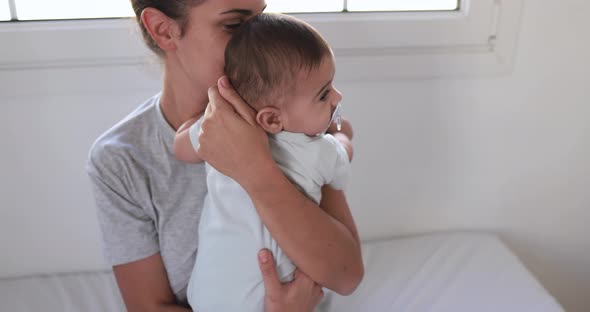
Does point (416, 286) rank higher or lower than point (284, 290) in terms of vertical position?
lower

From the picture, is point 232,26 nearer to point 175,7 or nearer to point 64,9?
point 175,7

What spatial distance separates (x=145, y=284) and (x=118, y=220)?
0.14 meters

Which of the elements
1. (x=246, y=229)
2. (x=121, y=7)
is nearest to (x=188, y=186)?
(x=246, y=229)

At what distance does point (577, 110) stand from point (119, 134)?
1.27 metres

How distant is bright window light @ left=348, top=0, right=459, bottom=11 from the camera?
1.51 metres

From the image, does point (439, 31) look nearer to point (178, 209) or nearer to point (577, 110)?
point (577, 110)

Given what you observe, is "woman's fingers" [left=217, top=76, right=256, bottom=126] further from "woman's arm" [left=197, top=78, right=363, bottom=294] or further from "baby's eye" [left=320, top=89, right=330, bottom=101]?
"baby's eye" [left=320, top=89, right=330, bottom=101]

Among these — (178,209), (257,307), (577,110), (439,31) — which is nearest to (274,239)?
(257,307)

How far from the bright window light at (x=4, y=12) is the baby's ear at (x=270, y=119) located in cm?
88

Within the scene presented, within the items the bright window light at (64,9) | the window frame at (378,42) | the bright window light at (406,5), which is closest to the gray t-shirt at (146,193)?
the window frame at (378,42)

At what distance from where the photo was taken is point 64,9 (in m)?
1.44

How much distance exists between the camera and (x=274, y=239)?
942 millimetres

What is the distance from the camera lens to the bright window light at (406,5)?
1512 millimetres

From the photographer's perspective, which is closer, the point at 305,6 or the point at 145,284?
the point at 145,284
